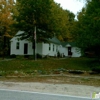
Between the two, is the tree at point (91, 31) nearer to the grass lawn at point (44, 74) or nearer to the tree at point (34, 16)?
the grass lawn at point (44, 74)

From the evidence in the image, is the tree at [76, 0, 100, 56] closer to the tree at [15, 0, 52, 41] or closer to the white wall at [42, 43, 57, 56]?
the tree at [15, 0, 52, 41]

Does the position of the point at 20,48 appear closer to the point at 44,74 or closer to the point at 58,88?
the point at 44,74

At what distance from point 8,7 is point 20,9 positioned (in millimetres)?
2062

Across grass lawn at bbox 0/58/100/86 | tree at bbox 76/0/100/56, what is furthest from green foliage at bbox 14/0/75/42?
grass lawn at bbox 0/58/100/86

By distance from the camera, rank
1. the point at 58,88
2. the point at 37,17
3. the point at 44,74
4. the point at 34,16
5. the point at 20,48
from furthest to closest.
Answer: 1. the point at 20,48
2. the point at 34,16
3. the point at 37,17
4. the point at 44,74
5. the point at 58,88

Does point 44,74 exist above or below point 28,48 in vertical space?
below

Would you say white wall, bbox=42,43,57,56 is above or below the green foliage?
below

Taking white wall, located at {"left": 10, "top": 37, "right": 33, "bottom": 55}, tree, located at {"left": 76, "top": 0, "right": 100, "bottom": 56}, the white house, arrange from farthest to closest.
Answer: white wall, located at {"left": 10, "top": 37, "right": 33, "bottom": 55}
the white house
tree, located at {"left": 76, "top": 0, "right": 100, "bottom": 56}

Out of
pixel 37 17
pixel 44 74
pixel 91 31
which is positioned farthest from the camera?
pixel 37 17

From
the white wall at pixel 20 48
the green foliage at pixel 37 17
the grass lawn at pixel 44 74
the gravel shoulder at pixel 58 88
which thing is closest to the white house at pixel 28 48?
the white wall at pixel 20 48

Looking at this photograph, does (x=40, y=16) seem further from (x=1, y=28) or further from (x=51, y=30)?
(x=1, y=28)

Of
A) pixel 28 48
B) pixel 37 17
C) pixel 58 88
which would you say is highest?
pixel 37 17

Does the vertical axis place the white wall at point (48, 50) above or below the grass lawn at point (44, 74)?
above

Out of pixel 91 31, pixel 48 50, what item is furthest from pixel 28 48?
pixel 91 31
